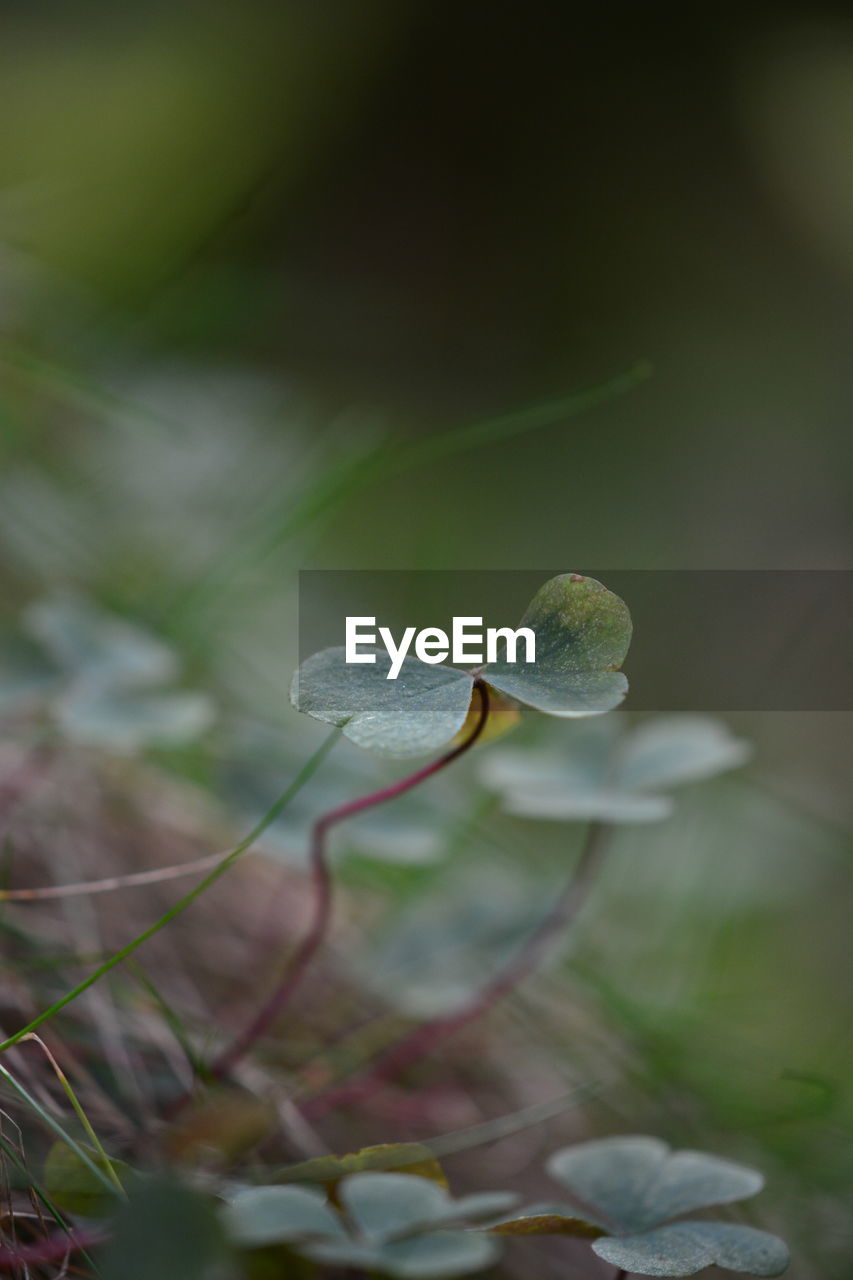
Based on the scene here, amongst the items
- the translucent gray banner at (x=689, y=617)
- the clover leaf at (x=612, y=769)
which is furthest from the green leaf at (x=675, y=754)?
the translucent gray banner at (x=689, y=617)

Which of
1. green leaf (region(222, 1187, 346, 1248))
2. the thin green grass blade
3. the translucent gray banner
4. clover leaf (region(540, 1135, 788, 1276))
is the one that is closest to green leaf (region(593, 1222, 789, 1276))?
clover leaf (region(540, 1135, 788, 1276))

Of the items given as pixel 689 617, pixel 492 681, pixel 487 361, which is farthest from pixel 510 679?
pixel 487 361

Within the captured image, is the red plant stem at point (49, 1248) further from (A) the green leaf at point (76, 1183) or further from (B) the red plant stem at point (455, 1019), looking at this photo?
(B) the red plant stem at point (455, 1019)

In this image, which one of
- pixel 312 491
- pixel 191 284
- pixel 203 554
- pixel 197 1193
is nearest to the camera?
pixel 197 1193

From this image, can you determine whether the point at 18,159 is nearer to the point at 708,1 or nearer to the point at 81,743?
the point at 81,743

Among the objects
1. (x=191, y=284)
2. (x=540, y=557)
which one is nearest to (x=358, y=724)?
(x=191, y=284)

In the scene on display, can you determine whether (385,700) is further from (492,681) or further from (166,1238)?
(166,1238)

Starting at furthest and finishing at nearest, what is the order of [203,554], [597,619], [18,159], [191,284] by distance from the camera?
[18,159]
[191,284]
[203,554]
[597,619]
